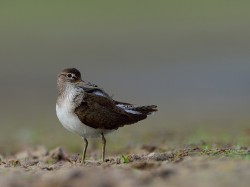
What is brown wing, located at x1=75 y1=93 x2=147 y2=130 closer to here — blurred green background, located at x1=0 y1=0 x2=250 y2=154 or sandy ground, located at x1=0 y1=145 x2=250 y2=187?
sandy ground, located at x1=0 y1=145 x2=250 y2=187

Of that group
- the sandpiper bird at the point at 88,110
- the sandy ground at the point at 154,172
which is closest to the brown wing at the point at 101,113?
the sandpiper bird at the point at 88,110

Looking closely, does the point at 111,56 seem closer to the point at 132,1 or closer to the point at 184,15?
the point at 184,15

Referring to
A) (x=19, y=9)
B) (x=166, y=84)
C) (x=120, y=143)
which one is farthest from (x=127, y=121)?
(x=19, y=9)

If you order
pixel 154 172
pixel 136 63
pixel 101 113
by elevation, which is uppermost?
pixel 136 63

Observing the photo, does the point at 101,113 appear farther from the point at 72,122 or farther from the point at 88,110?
the point at 72,122

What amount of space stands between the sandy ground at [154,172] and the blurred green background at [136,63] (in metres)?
3.42

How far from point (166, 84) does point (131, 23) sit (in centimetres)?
1067

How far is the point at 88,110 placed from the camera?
1042cm

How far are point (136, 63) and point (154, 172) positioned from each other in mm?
20398

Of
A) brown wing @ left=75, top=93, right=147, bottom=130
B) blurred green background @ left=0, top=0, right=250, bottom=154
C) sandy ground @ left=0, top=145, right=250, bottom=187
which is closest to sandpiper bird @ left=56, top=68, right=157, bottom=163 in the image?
brown wing @ left=75, top=93, right=147, bottom=130

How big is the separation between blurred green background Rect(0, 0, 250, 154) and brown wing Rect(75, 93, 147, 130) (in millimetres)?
3053

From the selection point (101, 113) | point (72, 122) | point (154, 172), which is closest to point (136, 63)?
point (101, 113)

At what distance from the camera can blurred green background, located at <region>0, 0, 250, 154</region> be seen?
17484mm

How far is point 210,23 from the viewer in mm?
34750
